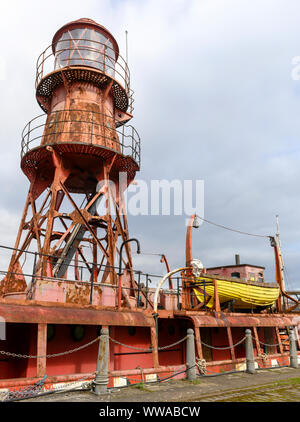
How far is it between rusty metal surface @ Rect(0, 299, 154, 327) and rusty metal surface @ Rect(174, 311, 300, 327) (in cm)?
199

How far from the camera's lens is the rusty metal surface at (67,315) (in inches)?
331

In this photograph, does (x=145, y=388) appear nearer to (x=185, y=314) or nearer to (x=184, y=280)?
(x=185, y=314)

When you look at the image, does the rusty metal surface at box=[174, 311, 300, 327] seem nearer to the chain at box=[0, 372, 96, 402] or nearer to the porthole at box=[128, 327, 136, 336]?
the porthole at box=[128, 327, 136, 336]

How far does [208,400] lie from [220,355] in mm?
8446

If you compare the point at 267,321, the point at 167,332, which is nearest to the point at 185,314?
the point at 167,332

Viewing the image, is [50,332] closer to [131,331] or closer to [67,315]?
[67,315]

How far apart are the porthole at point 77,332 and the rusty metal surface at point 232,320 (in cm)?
399

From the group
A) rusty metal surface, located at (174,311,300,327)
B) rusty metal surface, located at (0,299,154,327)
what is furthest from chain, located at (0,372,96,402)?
rusty metal surface, located at (174,311,300,327)

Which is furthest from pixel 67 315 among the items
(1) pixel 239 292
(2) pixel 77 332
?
(1) pixel 239 292

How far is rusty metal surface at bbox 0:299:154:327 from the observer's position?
8398 mm

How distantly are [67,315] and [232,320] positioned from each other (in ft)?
24.6

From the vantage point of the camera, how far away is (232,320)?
13.8 meters
